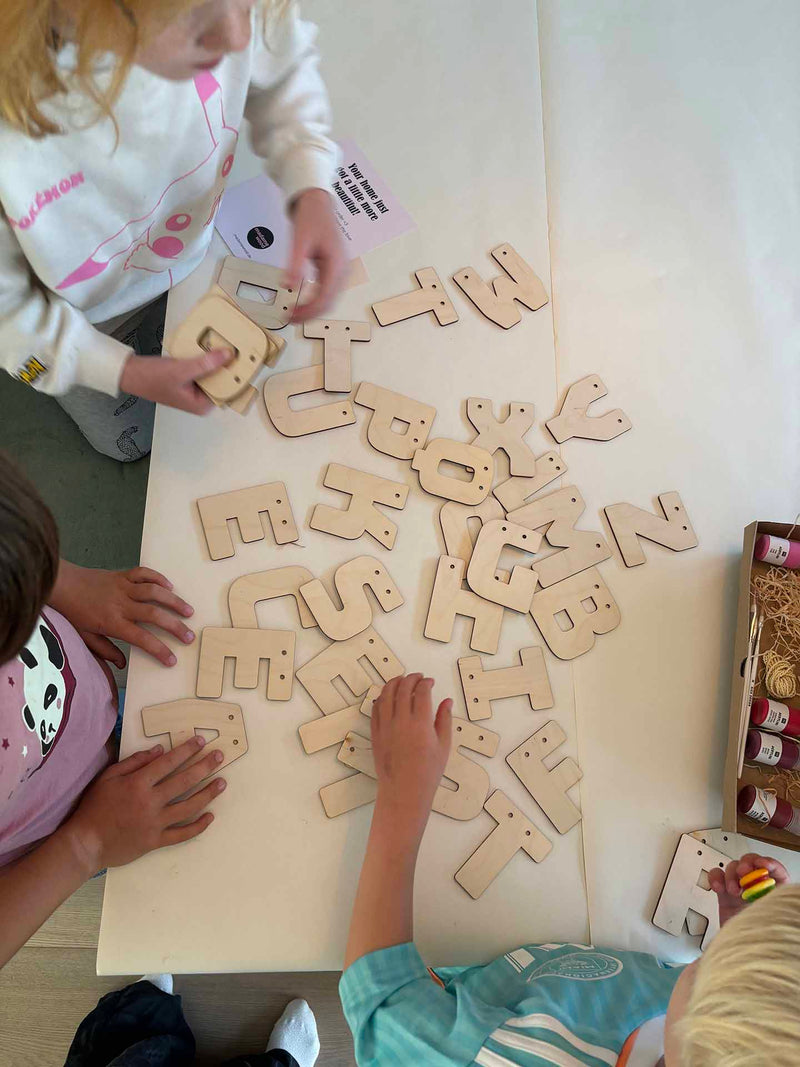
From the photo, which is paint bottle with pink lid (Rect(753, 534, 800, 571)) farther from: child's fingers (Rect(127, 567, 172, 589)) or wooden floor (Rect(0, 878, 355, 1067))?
wooden floor (Rect(0, 878, 355, 1067))

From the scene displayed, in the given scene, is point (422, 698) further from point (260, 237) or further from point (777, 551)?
point (260, 237)

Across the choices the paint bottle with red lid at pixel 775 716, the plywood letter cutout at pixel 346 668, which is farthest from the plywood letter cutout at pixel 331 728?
the paint bottle with red lid at pixel 775 716

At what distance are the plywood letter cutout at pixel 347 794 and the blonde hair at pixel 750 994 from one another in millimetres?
355

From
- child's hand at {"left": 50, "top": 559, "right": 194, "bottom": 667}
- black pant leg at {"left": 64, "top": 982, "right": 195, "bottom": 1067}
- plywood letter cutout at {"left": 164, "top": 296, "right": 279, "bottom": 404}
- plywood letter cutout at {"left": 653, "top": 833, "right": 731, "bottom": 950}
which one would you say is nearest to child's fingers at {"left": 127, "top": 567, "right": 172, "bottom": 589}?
child's hand at {"left": 50, "top": 559, "right": 194, "bottom": 667}

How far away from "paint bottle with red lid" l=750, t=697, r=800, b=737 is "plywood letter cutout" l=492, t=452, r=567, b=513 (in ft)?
1.15

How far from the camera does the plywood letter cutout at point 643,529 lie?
906 mm

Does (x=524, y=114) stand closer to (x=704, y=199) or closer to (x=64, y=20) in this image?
(x=704, y=199)

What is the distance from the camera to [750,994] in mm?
476

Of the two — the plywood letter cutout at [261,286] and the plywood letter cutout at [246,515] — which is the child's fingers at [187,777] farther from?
the plywood letter cutout at [261,286]

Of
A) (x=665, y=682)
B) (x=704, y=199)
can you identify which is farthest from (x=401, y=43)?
(x=665, y=682)

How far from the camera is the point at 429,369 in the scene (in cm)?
94

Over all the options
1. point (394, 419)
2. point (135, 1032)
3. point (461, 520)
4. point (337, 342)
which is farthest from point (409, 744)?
point (135, 1032)

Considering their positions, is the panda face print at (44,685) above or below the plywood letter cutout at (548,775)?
above

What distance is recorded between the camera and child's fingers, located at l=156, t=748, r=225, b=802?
2.45 ft
